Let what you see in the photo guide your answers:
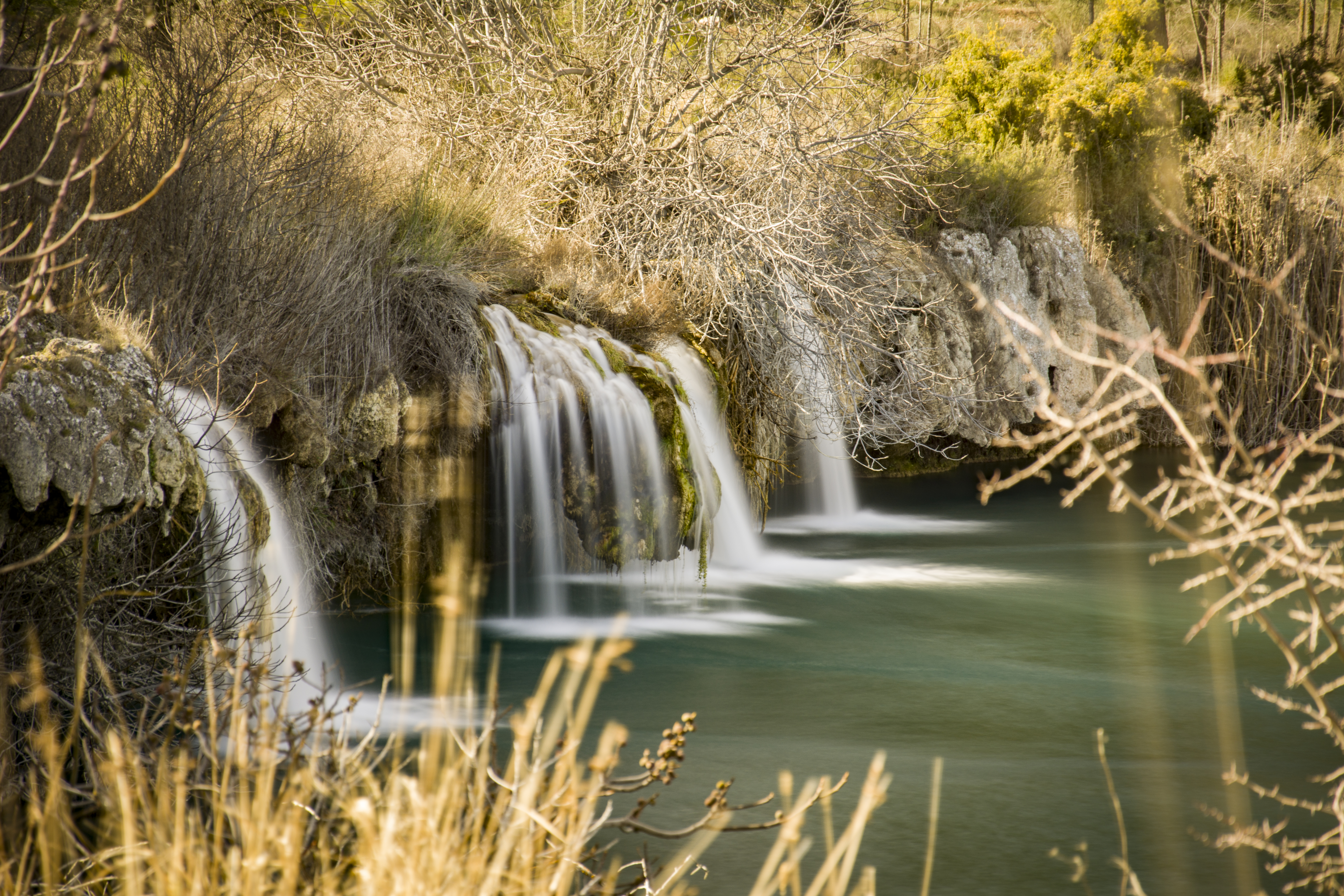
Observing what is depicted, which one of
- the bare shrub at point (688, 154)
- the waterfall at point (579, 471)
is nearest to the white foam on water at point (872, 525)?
the bare shrub at point (688, 154)

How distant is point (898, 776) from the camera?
5.01 meters

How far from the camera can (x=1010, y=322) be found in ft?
43.5

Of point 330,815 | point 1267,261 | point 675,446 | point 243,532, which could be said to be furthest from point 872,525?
point 330,815

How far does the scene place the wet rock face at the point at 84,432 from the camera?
3.54 meters

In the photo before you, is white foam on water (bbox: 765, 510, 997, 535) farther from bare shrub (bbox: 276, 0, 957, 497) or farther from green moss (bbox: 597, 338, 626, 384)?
green moss (bbox: 597, 338, 626, 384)

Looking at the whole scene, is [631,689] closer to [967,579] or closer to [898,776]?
[898,776]

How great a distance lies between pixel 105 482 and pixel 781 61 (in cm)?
824

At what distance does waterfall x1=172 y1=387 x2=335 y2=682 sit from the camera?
4.76 meters

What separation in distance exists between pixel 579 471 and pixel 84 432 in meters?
4.17

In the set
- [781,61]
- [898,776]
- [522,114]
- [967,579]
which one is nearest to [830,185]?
[781,61]

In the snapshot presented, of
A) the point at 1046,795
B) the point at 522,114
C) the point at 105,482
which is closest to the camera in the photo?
the point at 105,482

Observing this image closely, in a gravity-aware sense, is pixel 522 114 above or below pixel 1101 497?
above

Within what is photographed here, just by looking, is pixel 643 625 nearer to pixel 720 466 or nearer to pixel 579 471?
pixel 579 471

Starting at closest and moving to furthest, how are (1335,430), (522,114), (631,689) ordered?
(631,689) < (522,114) < (1335,430)
